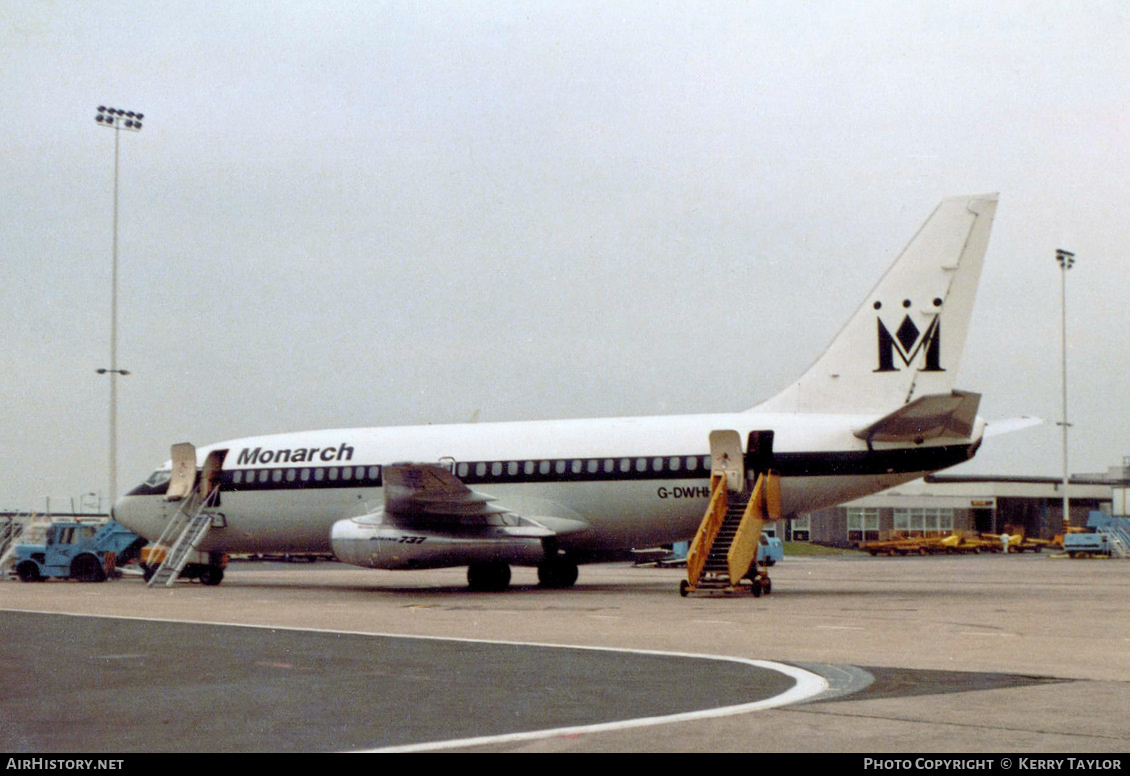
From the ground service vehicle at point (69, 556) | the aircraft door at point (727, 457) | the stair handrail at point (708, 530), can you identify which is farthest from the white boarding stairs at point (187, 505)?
the aircraft door at point (727, 457)

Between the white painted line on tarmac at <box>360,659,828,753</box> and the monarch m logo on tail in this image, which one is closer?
the white painted line on tarmac at <box>360,659,828,753</box>

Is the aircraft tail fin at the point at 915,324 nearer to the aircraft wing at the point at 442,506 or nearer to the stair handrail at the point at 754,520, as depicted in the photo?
the stair handrail at the point at 754,520

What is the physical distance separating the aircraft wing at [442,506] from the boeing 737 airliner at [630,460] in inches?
1.6

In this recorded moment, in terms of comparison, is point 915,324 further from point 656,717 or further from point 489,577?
point 656,717

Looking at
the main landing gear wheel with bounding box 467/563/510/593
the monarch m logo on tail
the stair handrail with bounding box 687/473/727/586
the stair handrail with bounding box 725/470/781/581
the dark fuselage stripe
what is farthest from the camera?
the main landing gear wheel with bounding box 467/563/510/593

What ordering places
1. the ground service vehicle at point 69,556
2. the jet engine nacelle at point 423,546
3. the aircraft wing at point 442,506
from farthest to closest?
the ground service vehicle at point 69,556 < the jet engine nacelle at point 423,546 < the aircraft wing at point 442,506

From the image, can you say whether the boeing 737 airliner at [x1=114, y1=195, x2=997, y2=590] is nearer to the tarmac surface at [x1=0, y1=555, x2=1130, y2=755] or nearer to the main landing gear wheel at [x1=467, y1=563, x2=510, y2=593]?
the main landing gear wheel at [x1=467, y1=563, x2=510, y2=593]

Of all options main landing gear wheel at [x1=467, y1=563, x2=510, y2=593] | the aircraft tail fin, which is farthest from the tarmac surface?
main landing gear wheel at [x1=467, y1=563, x2=510, y2=593]

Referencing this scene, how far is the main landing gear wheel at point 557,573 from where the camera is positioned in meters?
28.6

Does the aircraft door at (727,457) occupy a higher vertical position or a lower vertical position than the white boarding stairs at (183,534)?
higher

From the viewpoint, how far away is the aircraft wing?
25109 millimetres

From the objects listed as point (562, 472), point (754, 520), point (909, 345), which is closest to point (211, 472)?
point (562, 472)

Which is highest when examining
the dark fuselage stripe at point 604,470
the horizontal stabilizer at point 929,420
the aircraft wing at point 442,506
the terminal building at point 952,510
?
the horizontal stabilizer at point 929,420

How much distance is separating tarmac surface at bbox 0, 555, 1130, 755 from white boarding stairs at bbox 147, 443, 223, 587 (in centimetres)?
850
